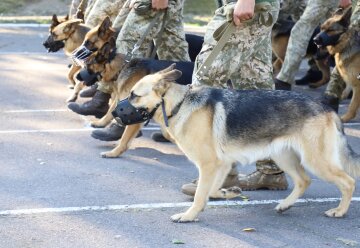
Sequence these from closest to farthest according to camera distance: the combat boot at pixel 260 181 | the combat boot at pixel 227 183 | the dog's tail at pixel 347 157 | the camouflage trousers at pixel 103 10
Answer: the dog's tail at pixel 347 157 < the combat boot at pixel 227 183 < the combat boot at pixel 260 181 < the camouflage trousers at pixel 103 10

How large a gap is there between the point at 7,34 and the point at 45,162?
30.6 feet

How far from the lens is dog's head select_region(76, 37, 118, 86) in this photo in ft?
23.6

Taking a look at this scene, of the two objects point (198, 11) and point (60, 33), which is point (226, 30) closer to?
point (60, 33)

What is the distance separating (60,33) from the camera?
29.7ft

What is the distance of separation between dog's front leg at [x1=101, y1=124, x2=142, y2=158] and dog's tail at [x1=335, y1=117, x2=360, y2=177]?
2.34 metres

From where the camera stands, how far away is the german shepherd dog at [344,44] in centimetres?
859

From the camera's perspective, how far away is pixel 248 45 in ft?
18.5

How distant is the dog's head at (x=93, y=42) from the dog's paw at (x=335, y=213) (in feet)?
9.91

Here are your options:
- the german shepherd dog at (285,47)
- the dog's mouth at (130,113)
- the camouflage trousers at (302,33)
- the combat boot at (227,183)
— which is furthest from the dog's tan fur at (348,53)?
the dog's mouth at (130,113)

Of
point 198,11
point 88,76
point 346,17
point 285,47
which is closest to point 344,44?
point 346,17

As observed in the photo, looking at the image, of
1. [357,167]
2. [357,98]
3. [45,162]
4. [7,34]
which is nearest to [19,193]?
[45,162]

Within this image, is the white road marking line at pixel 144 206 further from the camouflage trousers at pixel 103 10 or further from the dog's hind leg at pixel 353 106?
the camouflage trousers at pixel 103 10

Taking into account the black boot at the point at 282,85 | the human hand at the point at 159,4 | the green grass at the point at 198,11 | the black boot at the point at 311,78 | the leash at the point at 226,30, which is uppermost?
the leash at the point at 226,30

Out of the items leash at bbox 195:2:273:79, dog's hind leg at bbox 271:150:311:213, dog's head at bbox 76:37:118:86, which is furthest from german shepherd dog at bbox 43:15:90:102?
dog's hind leg at bbox 271:150:311:213
